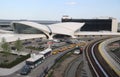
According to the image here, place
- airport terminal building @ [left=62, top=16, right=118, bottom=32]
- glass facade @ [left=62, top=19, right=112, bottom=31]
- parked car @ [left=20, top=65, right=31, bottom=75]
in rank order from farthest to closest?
glass facade @ [left=62, top=19, right=112, bottom=31] → airport terminal building @ [left=62, top=16, right=118, bottom=32] → parked car @ [left=20, top=65, right=31, bottom=75]

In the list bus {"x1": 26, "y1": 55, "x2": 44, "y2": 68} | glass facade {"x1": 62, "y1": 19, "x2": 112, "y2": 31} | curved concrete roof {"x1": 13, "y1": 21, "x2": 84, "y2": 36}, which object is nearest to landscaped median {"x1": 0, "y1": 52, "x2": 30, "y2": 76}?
bus {"x1": 26, "y1": 55, "x2": 44, "y2": 68}

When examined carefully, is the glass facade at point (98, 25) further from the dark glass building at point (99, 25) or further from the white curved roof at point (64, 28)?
the white curved roof at point (64, 28)

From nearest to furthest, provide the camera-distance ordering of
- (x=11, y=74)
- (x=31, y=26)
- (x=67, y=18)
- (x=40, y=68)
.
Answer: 1. (x=11, y=74)
2. (x=40, y=68)
3. (x=31, y=26)
4. (x=67, y=18)

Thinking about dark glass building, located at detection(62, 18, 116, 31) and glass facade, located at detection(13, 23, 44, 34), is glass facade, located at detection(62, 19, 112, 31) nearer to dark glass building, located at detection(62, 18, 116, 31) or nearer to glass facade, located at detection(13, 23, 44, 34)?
dark glass building, located at detection(62, 18, 116, 31)

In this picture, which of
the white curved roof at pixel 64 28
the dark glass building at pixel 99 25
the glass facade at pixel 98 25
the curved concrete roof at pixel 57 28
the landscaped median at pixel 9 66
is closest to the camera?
the landscaped median at pixel 9 66

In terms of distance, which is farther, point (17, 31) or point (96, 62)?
point (17, 31)

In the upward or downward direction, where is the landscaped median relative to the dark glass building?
downward

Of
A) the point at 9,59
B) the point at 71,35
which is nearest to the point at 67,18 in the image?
the point at 71,35

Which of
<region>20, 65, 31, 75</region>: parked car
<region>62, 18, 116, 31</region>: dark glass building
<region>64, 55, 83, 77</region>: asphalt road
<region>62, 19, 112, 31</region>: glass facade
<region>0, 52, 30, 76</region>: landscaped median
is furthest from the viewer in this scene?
<region>62, 19, 112, 31</region>: glass facade

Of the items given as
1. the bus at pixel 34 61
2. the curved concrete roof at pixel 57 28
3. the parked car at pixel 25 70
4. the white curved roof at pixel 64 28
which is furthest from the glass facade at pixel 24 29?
the parked car at pixel 25 70

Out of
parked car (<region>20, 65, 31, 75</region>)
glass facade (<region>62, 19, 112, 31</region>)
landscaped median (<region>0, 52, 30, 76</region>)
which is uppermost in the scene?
glass facade (<region>62, 19, 112, 31</region>)

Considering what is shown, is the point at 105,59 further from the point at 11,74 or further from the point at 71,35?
the point at 71,35
